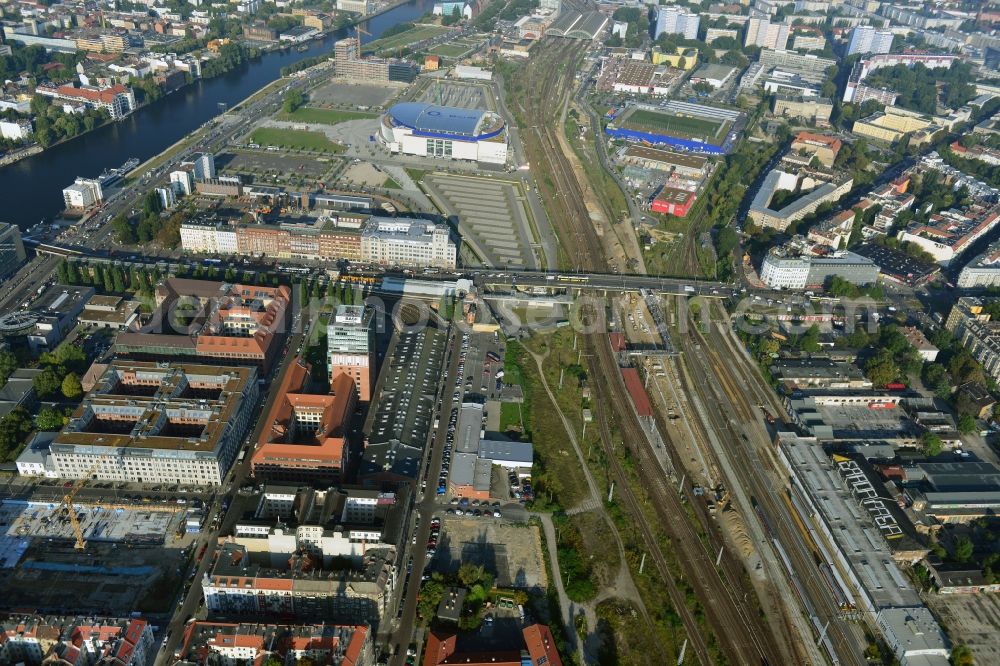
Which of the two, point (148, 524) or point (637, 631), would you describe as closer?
point (637, 631)

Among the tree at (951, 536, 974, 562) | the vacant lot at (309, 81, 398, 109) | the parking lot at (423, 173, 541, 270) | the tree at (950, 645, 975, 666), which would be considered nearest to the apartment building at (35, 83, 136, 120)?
the vacant lot at (309, 81, 398, 109)

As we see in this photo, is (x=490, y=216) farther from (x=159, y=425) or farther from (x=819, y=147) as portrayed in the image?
(x=819, y=147)

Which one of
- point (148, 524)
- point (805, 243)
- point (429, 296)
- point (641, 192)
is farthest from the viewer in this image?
point (641, 192)

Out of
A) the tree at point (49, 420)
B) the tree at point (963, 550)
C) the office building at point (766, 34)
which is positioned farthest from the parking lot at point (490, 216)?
the office building at point (766, 34)

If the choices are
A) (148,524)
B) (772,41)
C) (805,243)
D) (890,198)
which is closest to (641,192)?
(805,243)

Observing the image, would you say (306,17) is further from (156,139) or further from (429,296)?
(429,296)

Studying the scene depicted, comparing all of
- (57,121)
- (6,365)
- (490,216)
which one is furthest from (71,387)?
(57,121)

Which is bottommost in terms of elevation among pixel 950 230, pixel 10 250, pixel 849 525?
pixel 849 525
